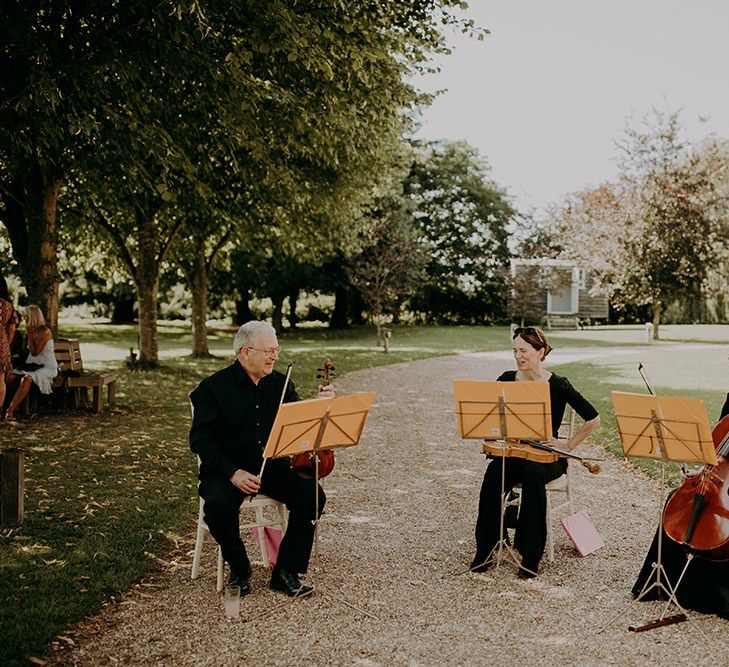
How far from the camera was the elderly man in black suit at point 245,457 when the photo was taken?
5.36 m

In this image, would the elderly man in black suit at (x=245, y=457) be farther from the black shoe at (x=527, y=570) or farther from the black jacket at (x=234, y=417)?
the black shoe at (x=527, y=570)

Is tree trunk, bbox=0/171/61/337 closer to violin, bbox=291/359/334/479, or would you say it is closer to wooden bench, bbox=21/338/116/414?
wooden bench, bbox=21/338/116/414

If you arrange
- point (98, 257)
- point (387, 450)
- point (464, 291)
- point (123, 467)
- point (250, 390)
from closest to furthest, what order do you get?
point (250, 390), point (123, 467), point (387, 450), point (98, 257), point (464, 291)

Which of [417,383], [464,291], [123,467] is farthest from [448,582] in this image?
[464,291]

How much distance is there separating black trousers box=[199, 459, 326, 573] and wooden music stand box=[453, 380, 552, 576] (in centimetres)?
123

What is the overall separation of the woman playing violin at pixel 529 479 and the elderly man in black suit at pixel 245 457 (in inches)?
54.3

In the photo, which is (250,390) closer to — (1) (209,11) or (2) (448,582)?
(2) (448,582)

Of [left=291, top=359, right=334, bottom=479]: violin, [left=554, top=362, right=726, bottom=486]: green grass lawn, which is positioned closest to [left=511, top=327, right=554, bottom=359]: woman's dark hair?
[left=291, top=359, right=334, bottom=479]: violin

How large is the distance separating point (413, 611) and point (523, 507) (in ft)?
4.33

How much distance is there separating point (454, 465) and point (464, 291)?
3976 centimetres

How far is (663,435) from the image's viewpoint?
4.95 meters

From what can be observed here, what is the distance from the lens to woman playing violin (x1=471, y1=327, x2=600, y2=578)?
19.1 ft

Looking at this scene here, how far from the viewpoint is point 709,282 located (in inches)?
1348

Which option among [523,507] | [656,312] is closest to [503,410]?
[523,507]
